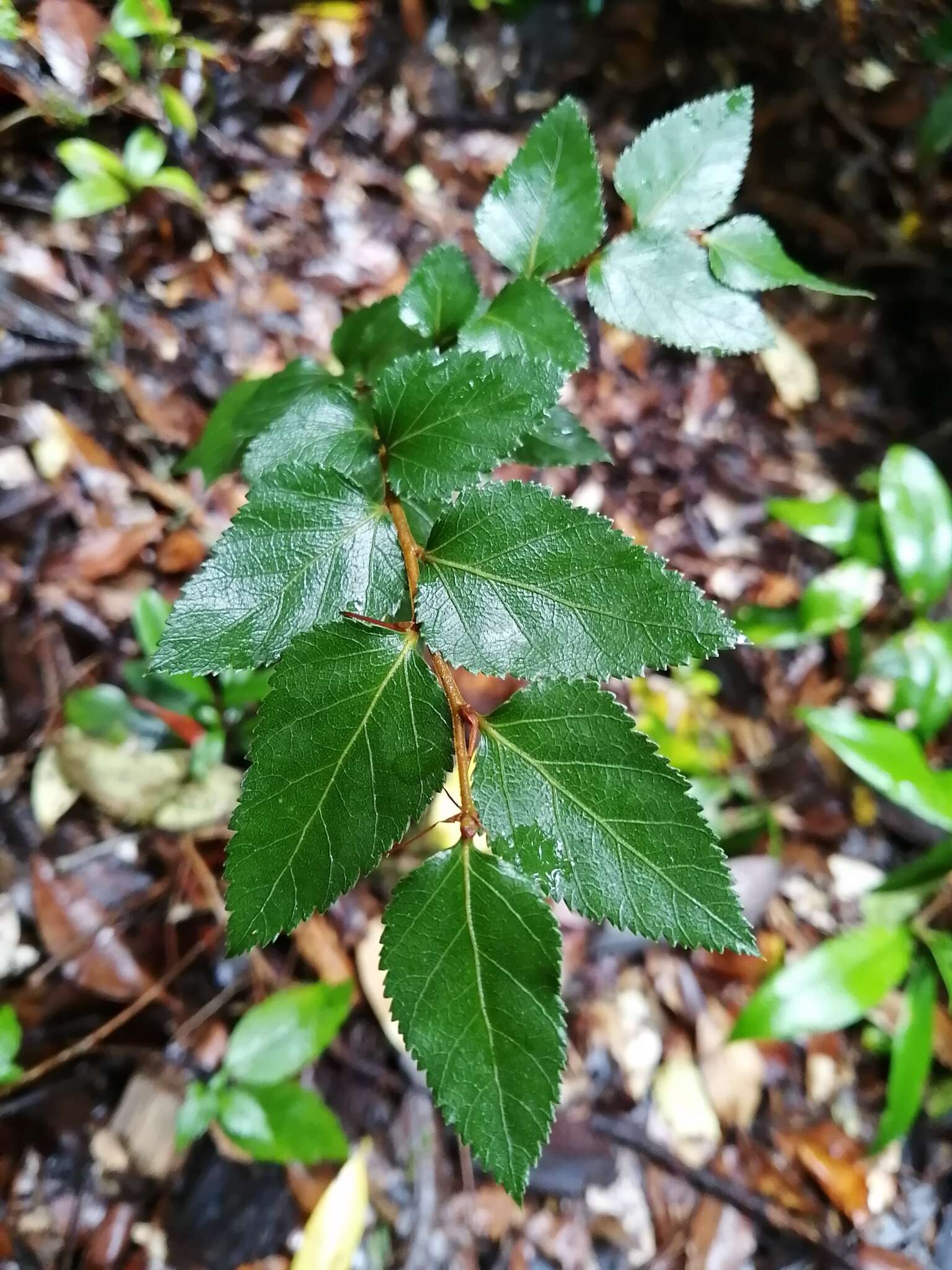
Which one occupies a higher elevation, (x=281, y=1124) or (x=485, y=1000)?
(x=485, y=1000)

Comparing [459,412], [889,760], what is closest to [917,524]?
[889,760]

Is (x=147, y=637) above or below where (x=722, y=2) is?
below

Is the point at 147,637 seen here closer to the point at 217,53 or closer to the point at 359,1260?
the point at 359,1260

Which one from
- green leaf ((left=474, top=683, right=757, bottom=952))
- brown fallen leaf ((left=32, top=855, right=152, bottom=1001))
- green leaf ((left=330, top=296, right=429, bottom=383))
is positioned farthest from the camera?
brown fallen leaf ((left=32, top=855, right=152, bottom=1001))

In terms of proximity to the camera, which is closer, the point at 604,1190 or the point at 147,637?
the point at 147,637

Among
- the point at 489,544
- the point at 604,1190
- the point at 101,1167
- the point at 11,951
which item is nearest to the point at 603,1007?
the point at 604,1190

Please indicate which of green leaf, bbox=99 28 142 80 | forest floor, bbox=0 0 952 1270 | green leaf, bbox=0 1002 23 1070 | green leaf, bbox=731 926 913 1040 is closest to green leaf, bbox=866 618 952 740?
forest floor, bbox=0 0 952 1270

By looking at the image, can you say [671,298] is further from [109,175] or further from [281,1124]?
[109,175]

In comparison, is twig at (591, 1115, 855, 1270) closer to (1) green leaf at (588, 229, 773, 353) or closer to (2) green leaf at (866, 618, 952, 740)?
(2) green leaf at (866, 618, 952, 740)
